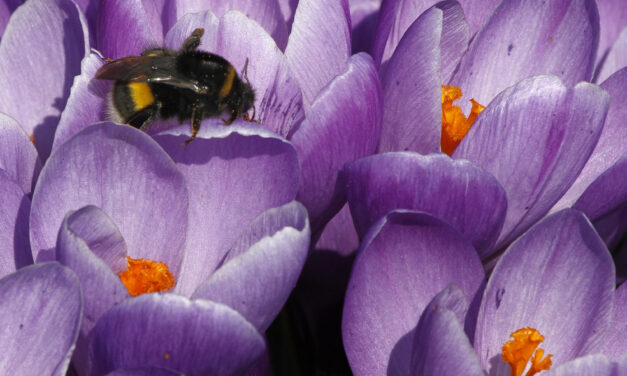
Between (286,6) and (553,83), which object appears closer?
(553,83)

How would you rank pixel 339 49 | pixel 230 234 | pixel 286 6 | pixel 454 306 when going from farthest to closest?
pixel 286 6
pixel 339 49
pixel 230 234
pixel 454 306

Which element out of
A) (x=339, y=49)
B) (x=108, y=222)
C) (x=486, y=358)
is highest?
(x=339, y=49)

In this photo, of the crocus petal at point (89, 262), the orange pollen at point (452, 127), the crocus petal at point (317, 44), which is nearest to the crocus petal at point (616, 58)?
the orange pollen at point (452, 127)

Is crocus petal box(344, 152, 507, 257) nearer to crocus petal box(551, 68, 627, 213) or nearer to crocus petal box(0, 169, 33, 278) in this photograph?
crocus petal box(551, 68, 627, 213)

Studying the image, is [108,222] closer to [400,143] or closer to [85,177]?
[85,177]

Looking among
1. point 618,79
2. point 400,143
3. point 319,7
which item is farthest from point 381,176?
point 618,79

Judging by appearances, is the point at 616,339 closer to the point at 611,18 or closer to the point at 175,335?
the point at 175,335

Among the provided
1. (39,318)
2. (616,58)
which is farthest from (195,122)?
(616,58)
